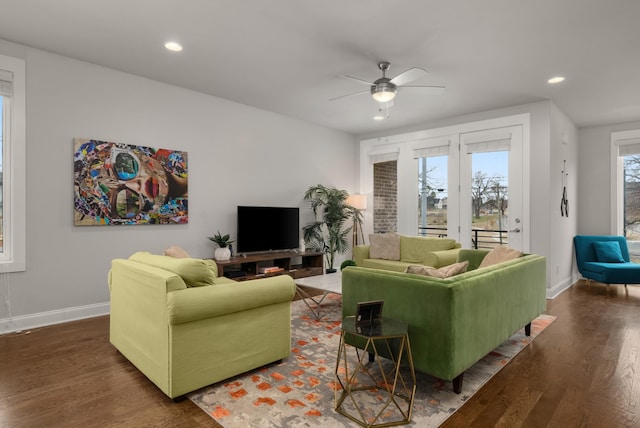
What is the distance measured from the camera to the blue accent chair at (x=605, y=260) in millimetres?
5328

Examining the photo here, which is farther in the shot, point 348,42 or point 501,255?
point 348,42

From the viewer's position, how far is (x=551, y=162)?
513 cm

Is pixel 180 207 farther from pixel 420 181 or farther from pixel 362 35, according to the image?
pixel 420 181

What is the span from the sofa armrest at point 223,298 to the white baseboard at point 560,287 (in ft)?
14.0

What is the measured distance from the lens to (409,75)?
11.4 ft

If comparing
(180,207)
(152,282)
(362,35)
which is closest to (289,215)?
(180,207)

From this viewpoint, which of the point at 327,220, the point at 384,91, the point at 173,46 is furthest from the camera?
the point at 327,220

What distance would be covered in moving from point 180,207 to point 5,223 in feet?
5.66

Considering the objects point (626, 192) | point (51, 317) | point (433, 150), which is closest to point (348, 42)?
point (433, 150)

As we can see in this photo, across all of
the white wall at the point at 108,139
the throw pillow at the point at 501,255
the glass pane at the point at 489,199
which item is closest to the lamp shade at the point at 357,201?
the white wall at the point at 108,139

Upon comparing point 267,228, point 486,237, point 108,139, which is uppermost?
point 108,139

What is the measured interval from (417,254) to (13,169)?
4964mm

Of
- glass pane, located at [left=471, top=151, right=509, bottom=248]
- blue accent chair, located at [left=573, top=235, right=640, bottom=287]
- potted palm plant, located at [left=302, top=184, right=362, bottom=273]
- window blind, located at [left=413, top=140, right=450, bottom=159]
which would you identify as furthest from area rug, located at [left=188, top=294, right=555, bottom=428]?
window blind, located at [left=413, top=140, right=450, bottom=159]

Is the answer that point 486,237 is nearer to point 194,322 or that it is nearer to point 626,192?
point 626,192
